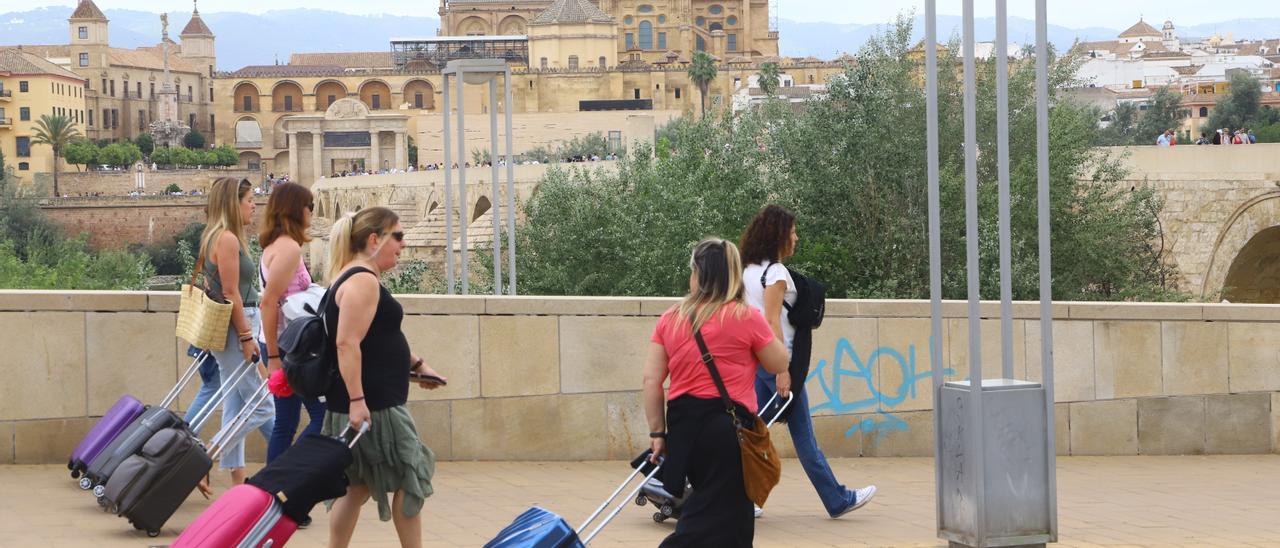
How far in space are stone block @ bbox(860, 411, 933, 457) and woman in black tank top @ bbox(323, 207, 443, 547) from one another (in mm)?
4004

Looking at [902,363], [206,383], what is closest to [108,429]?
[206,383]

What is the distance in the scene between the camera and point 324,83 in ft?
405

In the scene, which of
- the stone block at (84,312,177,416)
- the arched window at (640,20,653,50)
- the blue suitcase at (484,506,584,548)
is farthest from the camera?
the arched window at (640,20,653,50)

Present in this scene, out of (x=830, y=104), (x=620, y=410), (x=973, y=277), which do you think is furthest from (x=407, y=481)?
(x=830, y=104)

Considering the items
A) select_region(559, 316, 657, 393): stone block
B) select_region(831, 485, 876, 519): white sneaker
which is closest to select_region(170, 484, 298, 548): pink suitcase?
select_region(831, 485, 876, 519): white sneaker

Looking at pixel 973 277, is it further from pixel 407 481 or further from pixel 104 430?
pixel 104 430

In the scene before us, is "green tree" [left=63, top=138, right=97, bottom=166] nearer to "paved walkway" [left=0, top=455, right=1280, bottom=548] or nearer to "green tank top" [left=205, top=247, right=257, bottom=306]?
"paved walkway" [left=0, top=455, right=1280, bottom=548]

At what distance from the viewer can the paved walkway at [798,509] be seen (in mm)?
6219

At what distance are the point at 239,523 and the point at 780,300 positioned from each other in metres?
2.29

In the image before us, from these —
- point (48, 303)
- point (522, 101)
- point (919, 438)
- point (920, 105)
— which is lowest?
point (919, 438)

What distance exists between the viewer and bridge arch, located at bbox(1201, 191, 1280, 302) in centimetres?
2653

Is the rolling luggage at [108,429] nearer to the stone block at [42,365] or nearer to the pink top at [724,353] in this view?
the stone block at [42,365]

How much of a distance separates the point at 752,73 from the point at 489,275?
87.7 m

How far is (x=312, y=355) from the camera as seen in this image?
16.4 feet
